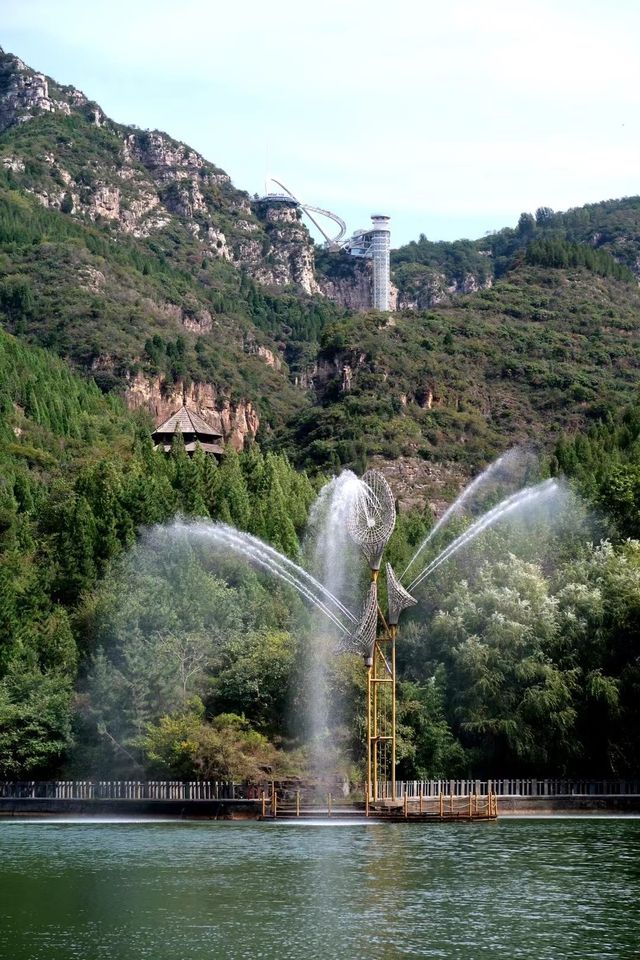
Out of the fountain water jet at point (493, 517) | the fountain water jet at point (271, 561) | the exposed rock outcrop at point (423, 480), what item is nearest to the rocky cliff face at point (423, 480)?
the exposed rock outcrop at point (423, 480)

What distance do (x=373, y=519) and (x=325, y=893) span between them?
2306 centimetres

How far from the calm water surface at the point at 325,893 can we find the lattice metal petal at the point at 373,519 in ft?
37.9

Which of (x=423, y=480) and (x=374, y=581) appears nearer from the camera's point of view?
(x=374, y=581)

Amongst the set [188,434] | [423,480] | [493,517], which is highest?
[188,434]

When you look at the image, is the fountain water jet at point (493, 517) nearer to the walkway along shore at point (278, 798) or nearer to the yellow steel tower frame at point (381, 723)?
the yellow steel tower frame at point (381, 723)

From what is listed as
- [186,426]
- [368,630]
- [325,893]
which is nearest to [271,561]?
[368,630]

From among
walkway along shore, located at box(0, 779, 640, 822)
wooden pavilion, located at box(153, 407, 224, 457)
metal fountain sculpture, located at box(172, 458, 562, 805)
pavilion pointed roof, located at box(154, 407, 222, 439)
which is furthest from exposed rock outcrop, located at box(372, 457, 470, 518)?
walkway along shore, located at box(0, 779, 640, 822)

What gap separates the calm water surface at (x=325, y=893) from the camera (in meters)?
45.7

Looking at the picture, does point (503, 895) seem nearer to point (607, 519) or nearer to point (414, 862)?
point (414, 862)

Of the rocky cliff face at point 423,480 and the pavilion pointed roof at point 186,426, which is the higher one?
the pavilion pointed roof at point 186,426

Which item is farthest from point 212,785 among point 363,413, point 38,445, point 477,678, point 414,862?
point 363,413

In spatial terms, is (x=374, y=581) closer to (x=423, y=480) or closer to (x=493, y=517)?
(x=493, y=517)

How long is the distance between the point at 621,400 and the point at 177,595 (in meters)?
89.2

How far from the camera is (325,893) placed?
53.7m
